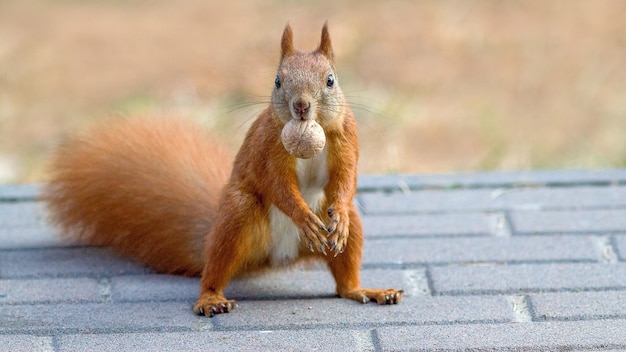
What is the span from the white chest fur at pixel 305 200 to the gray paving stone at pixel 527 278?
14.7 inches

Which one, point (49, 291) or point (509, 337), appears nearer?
point (509, 337)

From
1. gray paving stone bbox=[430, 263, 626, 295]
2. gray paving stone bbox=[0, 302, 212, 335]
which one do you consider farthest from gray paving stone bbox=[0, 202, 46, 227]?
gray paving stone bbox=[430, 263, 626, 295]

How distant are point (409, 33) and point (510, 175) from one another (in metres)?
2.35

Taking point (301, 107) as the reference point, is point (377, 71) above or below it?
above

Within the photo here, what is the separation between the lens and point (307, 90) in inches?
96.8

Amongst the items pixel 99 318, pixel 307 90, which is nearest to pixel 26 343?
pixel 99 318

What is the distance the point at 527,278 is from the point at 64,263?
1185 mm

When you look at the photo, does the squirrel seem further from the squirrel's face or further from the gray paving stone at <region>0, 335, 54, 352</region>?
the gray paving stone at <region>0, 335, 54, 352</region>

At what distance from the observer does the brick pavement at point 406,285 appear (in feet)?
8.05

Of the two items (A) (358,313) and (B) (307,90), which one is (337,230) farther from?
(B) (307,90)

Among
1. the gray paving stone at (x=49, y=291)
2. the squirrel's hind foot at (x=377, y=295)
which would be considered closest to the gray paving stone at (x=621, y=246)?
the squirrel's hind foot at (x=377, y=295)

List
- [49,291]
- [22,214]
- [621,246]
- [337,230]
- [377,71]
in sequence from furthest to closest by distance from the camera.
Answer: [377,71]
[22,214]
[621,246]
[49,291]
[337,230]

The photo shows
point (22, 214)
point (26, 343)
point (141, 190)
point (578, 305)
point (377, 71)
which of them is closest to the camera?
point (26, 343)

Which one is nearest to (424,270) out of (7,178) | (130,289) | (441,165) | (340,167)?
(340,167)
